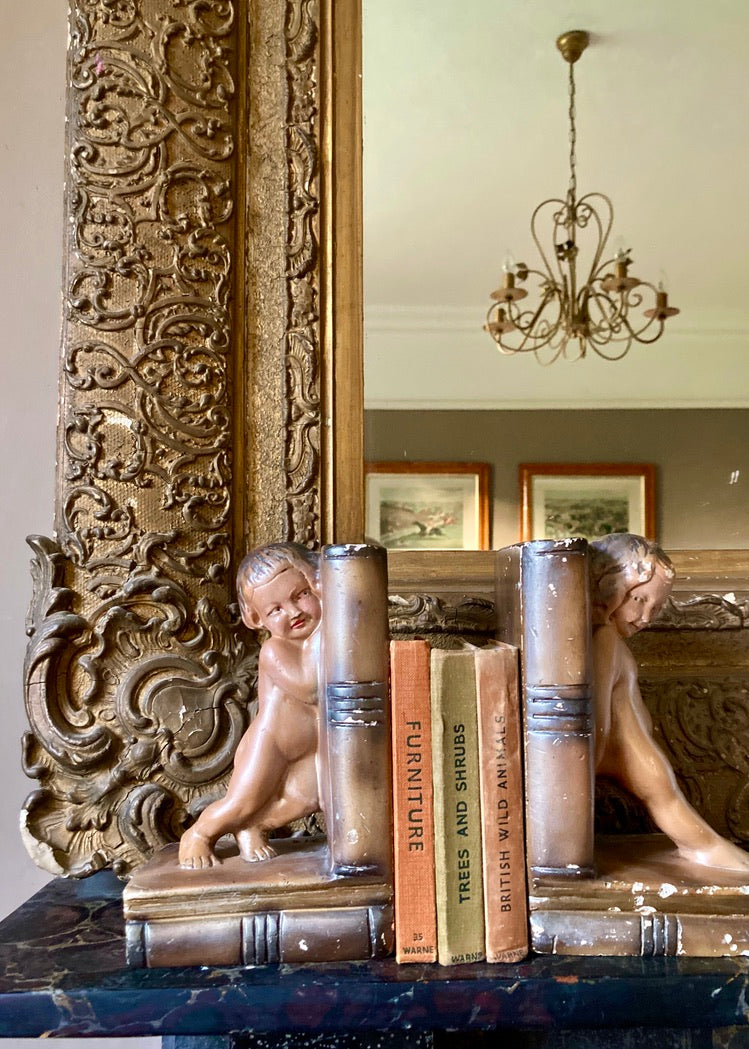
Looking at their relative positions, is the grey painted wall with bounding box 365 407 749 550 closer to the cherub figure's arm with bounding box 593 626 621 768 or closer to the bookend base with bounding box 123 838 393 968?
the cherub figure's arm with bounding box 593 626 621 768

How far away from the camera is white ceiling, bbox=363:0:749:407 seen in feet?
2.65

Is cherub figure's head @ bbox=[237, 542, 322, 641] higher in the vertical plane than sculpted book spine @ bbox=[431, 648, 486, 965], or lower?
higher

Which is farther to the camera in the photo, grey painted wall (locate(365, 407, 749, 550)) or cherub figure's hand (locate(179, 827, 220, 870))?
grey painted wall (locate(365, 407, 749, 550))

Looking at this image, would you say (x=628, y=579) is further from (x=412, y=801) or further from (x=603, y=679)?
(x=412, y=801)

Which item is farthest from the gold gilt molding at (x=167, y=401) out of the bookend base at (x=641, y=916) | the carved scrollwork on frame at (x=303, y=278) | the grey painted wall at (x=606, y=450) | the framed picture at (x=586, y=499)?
the bookend base at (x=641, y=916)

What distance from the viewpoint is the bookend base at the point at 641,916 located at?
21.2 inches

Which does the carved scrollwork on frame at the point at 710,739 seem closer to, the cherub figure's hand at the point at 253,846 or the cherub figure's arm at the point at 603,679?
the cherub figure's arm at the point at 603,679

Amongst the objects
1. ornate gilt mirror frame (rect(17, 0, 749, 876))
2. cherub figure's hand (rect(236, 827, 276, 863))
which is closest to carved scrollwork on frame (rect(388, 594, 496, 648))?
ornate gilt mirror frame (rect(17, 0, 749, 876))

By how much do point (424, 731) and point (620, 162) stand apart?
649 millimetres

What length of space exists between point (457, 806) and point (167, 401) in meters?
0.48

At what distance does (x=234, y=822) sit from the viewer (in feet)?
1.98

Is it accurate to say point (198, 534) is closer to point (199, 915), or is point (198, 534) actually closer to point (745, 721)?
point (199, 915)

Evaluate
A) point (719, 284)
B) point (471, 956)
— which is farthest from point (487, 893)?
point (719, 284)

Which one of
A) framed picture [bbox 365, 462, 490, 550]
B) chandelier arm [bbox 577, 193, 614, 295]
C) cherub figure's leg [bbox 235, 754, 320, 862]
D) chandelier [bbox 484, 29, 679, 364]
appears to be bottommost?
cherub figure's leg [bbox 235, 754, 320, 862]
